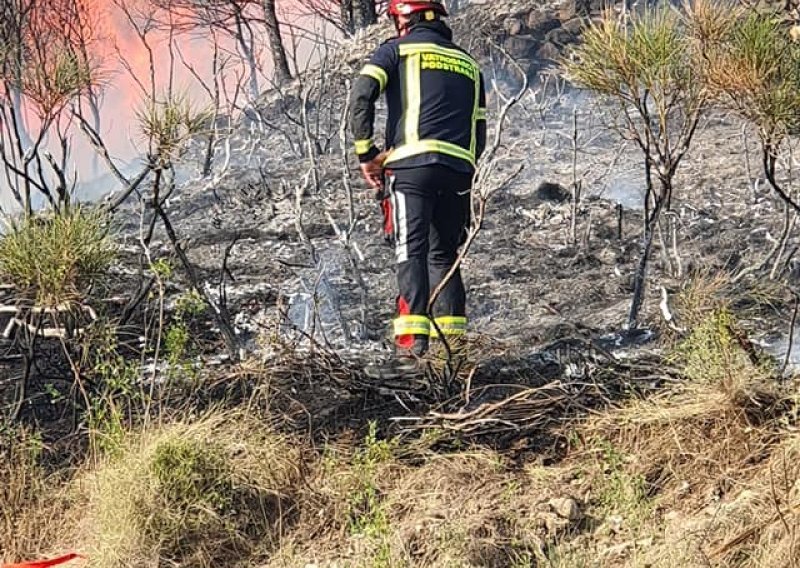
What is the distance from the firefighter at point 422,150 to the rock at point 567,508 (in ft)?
3.94

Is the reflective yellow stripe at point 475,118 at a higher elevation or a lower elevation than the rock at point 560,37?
lower

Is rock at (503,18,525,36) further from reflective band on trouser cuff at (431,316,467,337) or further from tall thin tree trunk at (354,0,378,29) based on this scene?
reflective band on trouser cuff at (431,316,467,337)

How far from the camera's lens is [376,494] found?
3529 mm

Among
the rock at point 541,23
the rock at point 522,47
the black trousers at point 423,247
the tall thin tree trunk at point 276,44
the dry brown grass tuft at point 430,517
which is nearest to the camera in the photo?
the dry brown grass tuft at point 430,517

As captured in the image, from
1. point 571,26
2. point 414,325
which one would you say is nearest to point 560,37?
point 571,26

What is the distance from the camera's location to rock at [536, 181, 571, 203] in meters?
7.50

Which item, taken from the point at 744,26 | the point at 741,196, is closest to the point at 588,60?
the point at 744,26

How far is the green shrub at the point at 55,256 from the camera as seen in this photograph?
3.65m

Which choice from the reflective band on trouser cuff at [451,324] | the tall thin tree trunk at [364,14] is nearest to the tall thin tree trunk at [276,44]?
the tall thin tree trunk at [364,14]

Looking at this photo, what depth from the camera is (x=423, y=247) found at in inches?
179

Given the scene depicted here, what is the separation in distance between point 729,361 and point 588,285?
2.22 m

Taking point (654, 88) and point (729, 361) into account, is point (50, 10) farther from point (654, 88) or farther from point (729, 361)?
point (729, 361)

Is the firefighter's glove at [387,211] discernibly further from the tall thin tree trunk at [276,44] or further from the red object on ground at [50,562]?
the tall thin tree trunk at [276,44]

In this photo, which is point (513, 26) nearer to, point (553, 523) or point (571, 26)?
point (571, 26)
